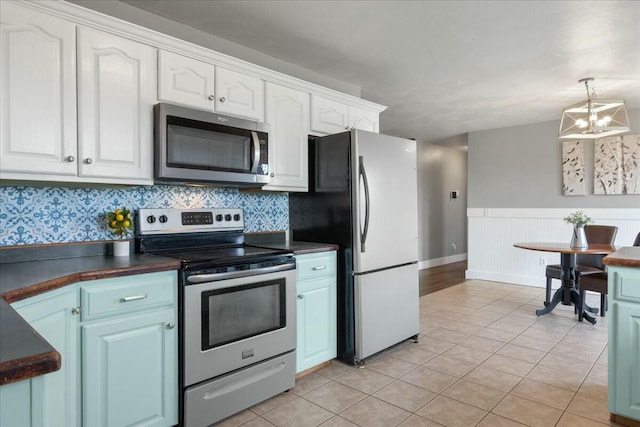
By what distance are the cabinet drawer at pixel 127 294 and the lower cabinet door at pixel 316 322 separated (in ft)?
3.02

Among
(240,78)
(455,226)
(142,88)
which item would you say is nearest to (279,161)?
(240,78)

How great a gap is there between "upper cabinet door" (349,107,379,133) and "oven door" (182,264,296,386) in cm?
161

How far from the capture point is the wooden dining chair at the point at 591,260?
410 cm

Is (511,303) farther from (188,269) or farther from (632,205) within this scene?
(188,269)

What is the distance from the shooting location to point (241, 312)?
84.2 inches

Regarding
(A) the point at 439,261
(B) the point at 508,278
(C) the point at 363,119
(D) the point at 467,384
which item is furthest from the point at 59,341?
(A) the point at 439,261

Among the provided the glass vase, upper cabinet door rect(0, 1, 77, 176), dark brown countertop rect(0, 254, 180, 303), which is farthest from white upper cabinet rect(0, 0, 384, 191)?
the glass vase

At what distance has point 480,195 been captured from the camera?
6113 millimetres

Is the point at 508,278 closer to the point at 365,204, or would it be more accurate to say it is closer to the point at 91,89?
the point at 365,204

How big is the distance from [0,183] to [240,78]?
1.45 m

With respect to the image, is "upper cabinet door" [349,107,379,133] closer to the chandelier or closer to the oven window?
the oven window

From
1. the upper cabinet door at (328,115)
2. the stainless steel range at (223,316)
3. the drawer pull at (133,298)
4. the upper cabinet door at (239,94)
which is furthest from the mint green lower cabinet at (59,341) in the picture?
the upper cabinet door at (328,115)

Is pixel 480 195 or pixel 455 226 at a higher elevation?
pixel 480 195

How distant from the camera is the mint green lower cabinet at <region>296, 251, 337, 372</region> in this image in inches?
101
